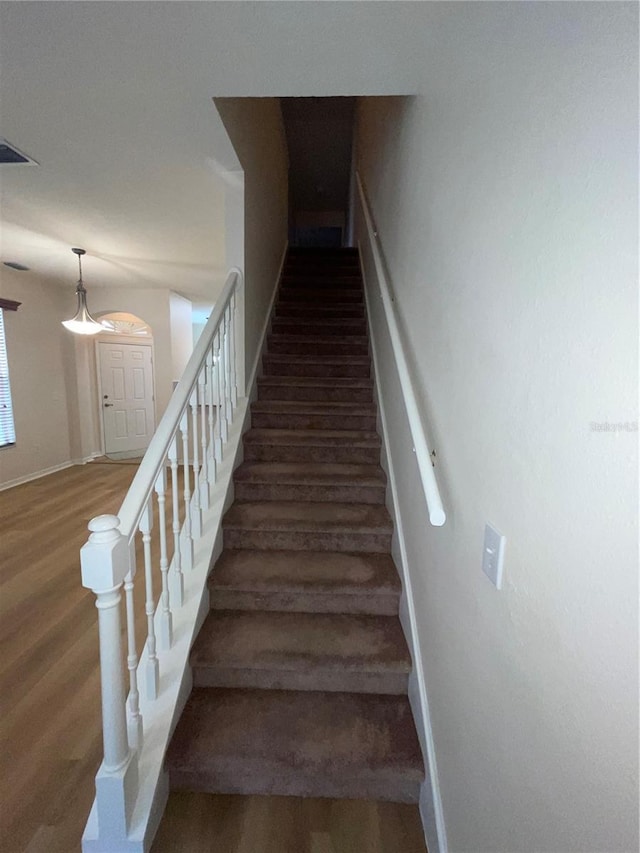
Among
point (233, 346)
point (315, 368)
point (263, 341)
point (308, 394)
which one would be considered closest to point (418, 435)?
point (233, 346)

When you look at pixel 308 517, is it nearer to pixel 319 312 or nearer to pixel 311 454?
pixel 311 454

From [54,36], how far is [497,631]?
2193mm

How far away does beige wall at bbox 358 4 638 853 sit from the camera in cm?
48

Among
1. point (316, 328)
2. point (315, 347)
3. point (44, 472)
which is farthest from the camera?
point (44, 472)

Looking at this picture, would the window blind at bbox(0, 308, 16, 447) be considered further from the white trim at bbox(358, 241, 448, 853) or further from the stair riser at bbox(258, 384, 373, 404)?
the white trim at bbox(358, 241, 448, 853)

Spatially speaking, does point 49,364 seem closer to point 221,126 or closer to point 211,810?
point 221,126

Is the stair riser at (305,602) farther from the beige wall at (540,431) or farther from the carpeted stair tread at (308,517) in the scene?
the beige wall at (540,431)

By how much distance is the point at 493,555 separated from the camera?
79cm

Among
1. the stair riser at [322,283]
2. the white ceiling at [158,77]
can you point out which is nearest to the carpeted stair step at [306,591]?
the white ceiling at [158,77]

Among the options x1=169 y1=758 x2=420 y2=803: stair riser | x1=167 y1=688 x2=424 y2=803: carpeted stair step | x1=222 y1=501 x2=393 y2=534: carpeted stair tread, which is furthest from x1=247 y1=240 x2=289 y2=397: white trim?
x1=169 y1=758 x2=420 y2=803: stair riser

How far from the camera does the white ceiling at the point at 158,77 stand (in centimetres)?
114

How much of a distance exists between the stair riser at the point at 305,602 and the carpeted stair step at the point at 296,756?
0.39 m

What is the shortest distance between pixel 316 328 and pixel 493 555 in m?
3.02

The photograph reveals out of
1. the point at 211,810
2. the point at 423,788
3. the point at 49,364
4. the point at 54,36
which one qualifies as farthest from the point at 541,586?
the point at 49,364
